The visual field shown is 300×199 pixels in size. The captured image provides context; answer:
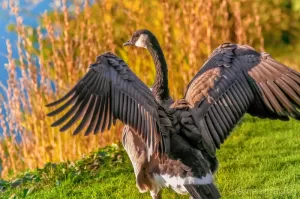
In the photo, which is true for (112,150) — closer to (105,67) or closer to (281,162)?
(281,162)

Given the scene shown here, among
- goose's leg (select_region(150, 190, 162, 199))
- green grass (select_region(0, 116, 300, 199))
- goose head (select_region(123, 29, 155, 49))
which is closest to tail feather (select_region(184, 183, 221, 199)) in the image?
goose's leg (select_region(150, 190, 162, 199))

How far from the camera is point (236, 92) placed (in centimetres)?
540

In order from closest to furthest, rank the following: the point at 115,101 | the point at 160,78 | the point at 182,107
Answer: the point at 115,101, the point at 182,107, the point at 160,78

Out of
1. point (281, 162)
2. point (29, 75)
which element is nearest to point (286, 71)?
point (281, 162)

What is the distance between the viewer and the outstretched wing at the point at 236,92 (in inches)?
208

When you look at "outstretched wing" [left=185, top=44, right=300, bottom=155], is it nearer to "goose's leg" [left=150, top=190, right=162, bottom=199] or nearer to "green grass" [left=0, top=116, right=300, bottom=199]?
"goose's leg" [left=150, top=190, right=162, bottom=199]

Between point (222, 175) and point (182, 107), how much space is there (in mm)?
2303

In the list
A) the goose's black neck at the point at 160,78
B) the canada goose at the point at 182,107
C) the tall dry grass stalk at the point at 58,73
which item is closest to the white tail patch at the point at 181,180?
the canada goose at the point at 182,107

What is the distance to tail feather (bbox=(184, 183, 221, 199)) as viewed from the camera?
4.81 metres

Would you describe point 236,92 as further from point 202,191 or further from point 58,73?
point 58,73

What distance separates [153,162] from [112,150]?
327 cm

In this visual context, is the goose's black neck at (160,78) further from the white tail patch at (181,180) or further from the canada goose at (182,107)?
the white tail patch at (181,180)

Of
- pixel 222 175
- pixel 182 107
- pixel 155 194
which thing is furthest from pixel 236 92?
pixel 222 175

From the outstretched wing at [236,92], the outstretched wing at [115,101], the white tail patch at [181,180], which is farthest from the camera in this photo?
the outstretched wing at [236,92]
